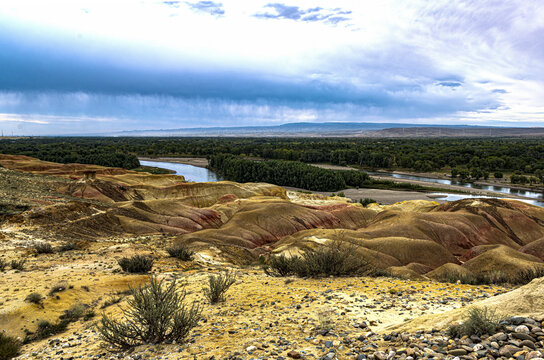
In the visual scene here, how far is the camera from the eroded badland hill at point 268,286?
268 inches

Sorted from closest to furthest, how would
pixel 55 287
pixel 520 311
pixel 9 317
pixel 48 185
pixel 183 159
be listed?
1. pixel 520 311
2. pixel 9 317
3. pixel 55 287
4. pixel 48 185
5. pixel 183 159

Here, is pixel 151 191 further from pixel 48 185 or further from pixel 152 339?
pixel 152 339

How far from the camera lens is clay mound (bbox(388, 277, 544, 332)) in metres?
6.96

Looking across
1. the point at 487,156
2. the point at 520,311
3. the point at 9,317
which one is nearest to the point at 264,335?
the point at 520,311

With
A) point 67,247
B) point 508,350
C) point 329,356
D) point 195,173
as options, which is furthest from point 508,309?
point 195,173

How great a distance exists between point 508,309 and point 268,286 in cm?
709

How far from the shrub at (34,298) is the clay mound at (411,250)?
63.2 feet

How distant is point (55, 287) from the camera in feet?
39.7

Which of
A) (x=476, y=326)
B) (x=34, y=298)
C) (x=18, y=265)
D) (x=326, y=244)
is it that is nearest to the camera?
(x=476, y=326)

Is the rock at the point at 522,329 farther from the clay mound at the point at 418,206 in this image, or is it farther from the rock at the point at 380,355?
the clay mound at the point at 418,206

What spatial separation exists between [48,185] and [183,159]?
4385 inches

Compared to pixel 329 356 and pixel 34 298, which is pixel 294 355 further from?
pixel 34 298

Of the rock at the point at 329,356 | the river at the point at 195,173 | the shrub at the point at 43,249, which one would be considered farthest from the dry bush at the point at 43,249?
the river at the point at 195,173

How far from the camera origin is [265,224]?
34.2 meters
